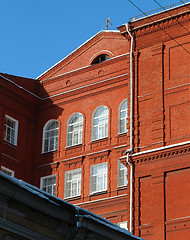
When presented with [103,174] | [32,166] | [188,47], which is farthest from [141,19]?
[32,166]

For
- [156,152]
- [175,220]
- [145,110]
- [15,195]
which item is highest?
[145,110]

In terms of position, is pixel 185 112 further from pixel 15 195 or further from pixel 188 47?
pixel 15 195

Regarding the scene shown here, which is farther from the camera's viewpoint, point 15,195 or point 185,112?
point 185,112

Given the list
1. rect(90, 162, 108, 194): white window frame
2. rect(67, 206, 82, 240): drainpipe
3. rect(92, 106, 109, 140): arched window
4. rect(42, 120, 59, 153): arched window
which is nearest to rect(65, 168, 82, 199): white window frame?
rect(90, 162, 108, 194): white window frame

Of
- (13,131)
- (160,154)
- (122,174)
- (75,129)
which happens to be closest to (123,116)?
(122,174)

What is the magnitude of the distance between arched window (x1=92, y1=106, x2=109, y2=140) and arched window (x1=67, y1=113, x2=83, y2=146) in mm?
964

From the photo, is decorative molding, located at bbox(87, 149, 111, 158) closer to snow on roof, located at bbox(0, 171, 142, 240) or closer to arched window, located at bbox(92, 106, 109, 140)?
arched window, located at bbox(92, 106, 109, 140)

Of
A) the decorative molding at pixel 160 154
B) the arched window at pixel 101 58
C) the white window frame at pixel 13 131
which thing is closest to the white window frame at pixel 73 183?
the white window frame at pixel 13 131

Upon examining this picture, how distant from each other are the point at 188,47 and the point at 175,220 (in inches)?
345

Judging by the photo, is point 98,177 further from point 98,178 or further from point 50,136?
point 50,136

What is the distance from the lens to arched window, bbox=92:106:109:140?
38.2m

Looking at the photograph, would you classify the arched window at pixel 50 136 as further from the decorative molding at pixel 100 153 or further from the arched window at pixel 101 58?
the arched window at pixel 101 58

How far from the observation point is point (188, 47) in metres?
33.3

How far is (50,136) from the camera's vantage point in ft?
133
